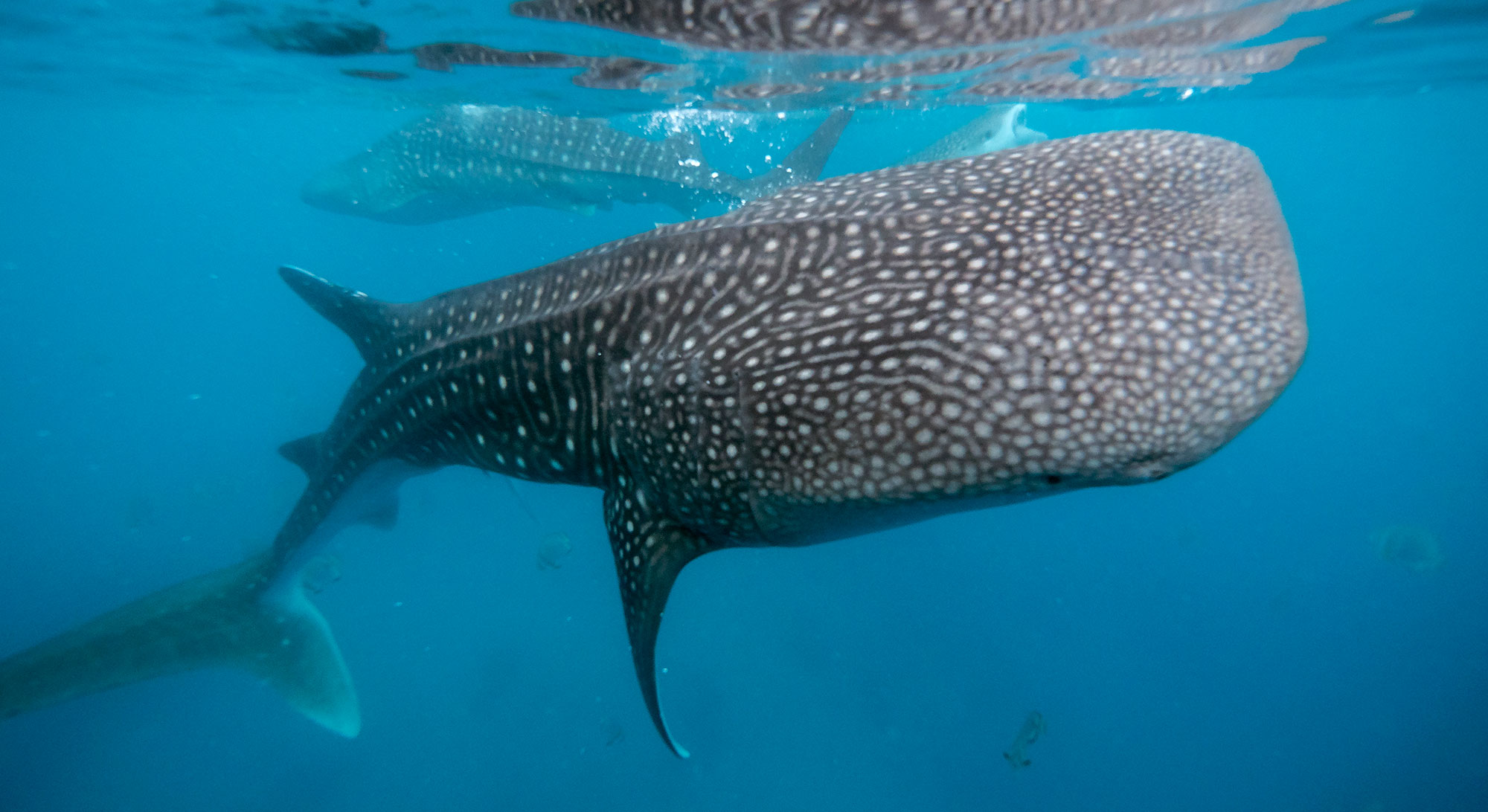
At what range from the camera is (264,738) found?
52.7ft

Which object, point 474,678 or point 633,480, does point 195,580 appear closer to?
point 633,480

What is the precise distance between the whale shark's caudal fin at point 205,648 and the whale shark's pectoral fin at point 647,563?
5.89m

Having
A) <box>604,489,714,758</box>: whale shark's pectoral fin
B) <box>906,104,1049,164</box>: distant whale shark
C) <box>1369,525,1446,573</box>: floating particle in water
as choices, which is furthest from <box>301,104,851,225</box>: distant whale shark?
<box>1369,525,1446,573</box>: floating particle in water

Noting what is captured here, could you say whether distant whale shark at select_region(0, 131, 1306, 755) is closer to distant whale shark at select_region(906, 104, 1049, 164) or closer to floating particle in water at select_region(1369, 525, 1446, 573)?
distant whale shark at select_region(906, 104, 1049, 164)

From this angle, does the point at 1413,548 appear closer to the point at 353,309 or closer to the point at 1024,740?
the point at 1024,740

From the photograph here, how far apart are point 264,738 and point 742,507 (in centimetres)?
1938

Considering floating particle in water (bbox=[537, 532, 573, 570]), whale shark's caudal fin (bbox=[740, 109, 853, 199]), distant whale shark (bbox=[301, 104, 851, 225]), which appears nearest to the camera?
whale shark's caudal fin (bbox=[740, 109, 853, 199])

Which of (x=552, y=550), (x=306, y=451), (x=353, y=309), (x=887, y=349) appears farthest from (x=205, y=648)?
(x=887, y=349)

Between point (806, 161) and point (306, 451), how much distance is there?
334 inches

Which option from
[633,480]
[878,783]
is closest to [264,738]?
[878,783]

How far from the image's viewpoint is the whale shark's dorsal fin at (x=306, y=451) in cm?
580

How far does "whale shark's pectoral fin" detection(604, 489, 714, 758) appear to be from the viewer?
2.97 metres

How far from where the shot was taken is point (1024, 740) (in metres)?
9.65

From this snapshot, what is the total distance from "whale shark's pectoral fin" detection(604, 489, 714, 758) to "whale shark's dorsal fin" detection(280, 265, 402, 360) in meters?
2.30
